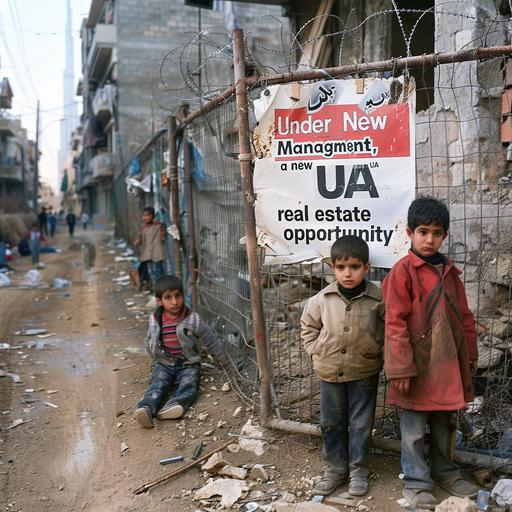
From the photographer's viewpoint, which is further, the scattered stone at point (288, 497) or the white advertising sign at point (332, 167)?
the white advertising sign at point (332, 167)

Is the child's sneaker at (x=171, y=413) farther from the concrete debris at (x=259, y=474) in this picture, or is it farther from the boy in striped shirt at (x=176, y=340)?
the concrete debris at (x=259, y=474)

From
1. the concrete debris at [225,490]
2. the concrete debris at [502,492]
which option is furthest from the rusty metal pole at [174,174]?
the concrete debris at [502,492]

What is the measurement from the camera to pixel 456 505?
267 cm

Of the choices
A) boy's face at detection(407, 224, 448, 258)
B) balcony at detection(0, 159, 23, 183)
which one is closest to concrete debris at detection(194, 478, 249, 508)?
boy's face at detection(407, 224, 448, 258)

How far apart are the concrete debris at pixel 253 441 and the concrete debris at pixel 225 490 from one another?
35cm

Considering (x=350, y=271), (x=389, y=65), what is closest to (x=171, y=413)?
(x=350, y=271)

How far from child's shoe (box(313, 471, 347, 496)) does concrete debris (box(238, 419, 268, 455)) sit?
53 centimetres

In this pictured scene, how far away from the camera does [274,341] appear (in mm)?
5309

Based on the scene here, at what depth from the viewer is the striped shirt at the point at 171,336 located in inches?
187

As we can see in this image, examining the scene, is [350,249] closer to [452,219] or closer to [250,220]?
[250,220]

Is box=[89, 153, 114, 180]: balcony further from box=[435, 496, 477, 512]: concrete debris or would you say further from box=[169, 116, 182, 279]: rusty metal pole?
box=[435, 496, 477, 512]: concrete debris

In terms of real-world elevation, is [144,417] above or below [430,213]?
below

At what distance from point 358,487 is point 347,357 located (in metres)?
0.66

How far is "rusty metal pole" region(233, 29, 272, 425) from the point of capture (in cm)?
360
